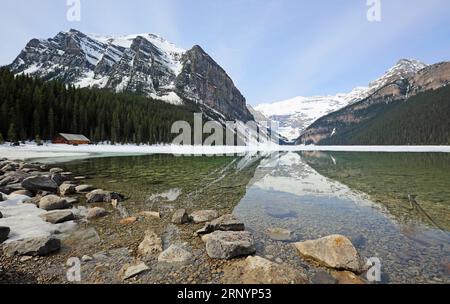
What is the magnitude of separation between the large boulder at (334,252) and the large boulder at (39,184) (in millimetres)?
14343

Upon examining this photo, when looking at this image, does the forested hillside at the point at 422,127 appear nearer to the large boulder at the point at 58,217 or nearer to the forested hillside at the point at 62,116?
the forested hillside at the point at 62,116

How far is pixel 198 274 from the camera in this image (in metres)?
5.82

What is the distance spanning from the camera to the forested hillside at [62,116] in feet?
223

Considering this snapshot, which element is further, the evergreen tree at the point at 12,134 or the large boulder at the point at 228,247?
the evergreen tree at the point at 12,134

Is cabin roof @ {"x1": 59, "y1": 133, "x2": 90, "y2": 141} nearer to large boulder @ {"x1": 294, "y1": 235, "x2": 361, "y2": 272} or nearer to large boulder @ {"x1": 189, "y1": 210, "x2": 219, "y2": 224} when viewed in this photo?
large boulder @ {"x1": 189, "y1": 210, "x2": 219, "y2": 224}

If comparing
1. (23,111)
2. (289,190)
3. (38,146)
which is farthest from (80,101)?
(289,190)

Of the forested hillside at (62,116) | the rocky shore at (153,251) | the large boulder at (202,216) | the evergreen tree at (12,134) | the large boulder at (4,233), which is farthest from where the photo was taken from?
the forested hillside at (62,116)

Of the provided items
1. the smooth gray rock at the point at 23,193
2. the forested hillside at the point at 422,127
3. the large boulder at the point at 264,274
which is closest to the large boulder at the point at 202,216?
the large boulder at the point at 264,274

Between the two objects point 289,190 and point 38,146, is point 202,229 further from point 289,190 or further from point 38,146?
point 38,146

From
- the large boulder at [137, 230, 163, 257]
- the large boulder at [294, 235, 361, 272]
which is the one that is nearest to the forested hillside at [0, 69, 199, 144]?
the large boulder at [137, 230, 163, 257]

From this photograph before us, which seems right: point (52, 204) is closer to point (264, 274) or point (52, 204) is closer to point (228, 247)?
point (228, 247)

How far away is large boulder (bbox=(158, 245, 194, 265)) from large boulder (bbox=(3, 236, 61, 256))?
3279mm

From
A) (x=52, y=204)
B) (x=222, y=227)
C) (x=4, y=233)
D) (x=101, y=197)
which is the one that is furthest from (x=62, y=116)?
(x=222, y=227)

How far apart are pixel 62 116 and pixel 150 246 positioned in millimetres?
93325
